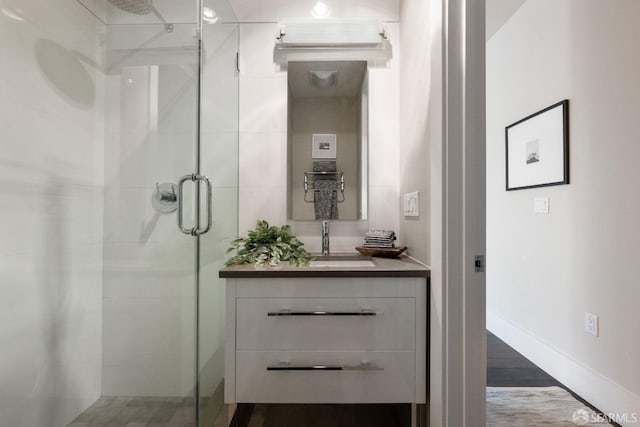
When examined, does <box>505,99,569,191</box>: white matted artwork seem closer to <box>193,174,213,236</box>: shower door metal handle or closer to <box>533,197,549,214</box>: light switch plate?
<box>533,197,549,214</box>: light switch plate

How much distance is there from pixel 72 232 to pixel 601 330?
2.59m

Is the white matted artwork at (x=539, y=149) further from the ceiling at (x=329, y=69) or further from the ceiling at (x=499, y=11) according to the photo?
the ceiling at (x=329, y=69)

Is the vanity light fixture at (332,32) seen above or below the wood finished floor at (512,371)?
above

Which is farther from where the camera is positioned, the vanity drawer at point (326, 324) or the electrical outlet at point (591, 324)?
the electrical outlet at point (591, 324)

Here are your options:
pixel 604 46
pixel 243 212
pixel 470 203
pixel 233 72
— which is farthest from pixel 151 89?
pixel 604 46

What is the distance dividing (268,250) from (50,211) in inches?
34.9

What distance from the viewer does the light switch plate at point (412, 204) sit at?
1.45 meters

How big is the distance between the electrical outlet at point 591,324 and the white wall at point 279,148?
1.19 m

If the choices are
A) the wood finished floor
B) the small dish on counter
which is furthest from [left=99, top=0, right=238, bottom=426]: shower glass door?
the wood finished floor

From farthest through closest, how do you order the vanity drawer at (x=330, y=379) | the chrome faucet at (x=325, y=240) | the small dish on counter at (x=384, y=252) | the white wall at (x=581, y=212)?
the chrome faucet at (x=325, y=240) → the small dish on counter at (x=384, y=252) → the white wall at (x=581, y=212) → the vanity drawer at (x=330, y=379)

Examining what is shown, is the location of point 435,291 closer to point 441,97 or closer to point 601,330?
A: point 441,97

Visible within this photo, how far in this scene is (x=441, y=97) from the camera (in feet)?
3.67

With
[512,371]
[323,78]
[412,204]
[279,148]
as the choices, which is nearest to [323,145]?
[279,148]

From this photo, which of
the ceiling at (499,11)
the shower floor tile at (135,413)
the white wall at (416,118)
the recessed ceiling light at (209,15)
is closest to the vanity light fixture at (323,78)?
the white wall at (416,118)
